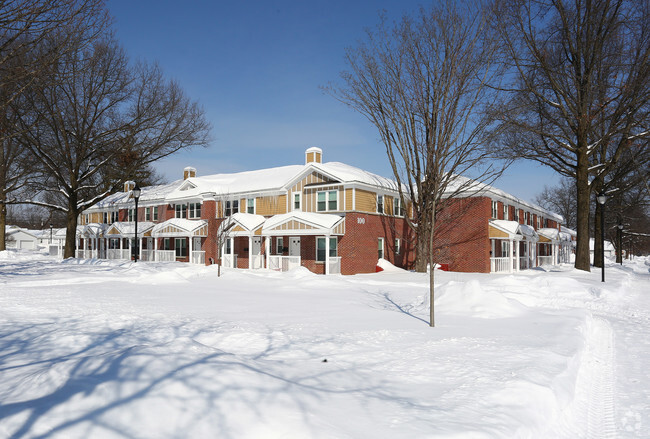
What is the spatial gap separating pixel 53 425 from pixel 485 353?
6.49 meters

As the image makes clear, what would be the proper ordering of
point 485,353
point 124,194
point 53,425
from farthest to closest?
1. point 124,194
2. point 485,353
3. point 53,425

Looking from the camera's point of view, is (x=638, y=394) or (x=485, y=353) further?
(x=485, y=353)

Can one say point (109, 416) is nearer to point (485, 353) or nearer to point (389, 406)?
point (389, 406)

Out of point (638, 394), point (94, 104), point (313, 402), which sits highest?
point (94, 104)

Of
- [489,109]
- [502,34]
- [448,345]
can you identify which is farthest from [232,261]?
[448,345]

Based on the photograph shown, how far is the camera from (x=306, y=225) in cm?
2952

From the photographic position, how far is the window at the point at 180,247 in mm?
41375

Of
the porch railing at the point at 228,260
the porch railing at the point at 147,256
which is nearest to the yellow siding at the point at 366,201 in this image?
the porch railing at the point at 228,260

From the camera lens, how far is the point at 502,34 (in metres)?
25.5

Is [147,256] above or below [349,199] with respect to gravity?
below

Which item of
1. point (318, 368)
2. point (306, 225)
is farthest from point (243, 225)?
point (318, 368)

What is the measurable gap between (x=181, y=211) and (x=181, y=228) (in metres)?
4.39

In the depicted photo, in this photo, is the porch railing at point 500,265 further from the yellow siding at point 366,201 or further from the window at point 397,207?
the yellow siding at point 366,201

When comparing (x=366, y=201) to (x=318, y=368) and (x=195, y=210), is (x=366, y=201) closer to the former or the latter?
(x=195, y=210)
